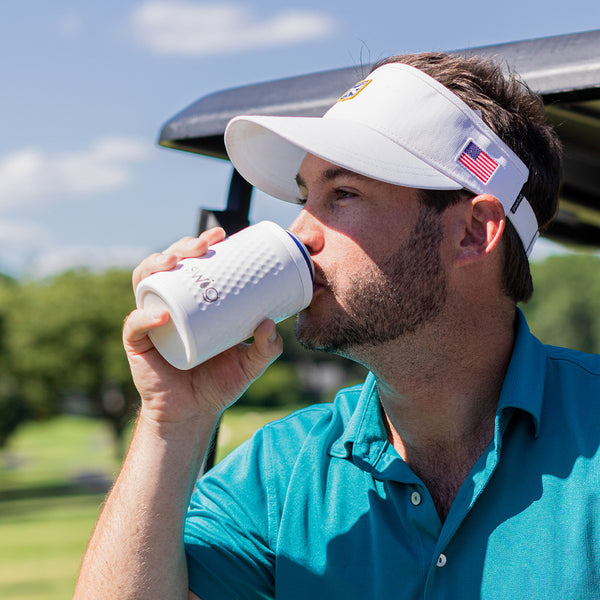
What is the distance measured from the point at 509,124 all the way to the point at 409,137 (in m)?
0.34

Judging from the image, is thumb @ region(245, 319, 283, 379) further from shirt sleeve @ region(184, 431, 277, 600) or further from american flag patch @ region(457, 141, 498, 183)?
american flag patch @ region(457, 141, 498, 183)

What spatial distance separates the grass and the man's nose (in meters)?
4.94

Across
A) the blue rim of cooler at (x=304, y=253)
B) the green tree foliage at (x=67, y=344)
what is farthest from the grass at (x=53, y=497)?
the blue rim of cooler at (x=304, y=253)

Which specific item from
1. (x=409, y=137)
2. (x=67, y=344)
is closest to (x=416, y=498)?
(x=409, y=137)

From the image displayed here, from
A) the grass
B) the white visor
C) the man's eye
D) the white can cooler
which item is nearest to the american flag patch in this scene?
the white visor

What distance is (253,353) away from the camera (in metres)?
2.35

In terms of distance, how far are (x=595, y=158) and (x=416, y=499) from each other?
1.46 m

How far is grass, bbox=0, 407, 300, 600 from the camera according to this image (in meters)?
25.0

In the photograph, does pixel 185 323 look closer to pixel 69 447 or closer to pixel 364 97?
pixel 364 97

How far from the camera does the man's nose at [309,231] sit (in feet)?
7.61

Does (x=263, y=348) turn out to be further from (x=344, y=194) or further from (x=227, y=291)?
(x=344, y=194)

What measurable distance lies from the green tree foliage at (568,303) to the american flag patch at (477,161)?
6484cm

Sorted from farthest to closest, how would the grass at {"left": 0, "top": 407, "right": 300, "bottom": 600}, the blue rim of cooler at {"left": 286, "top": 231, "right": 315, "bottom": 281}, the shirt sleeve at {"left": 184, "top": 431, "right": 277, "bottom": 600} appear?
the grass at {"left": 0, "top": 407, "right": 300, "bottom": 600} < the shirt sleeve at {"left": 184, "top": 431, "right": 277, "bottom": 600} < the blue rim of cooler at {"left": 286, "top": 231, "right": 315, "bottom": 281}

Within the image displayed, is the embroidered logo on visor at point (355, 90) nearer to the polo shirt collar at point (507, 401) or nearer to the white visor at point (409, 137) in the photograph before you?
the white visor at point (409, 137)
